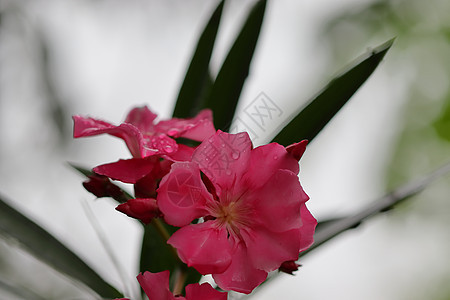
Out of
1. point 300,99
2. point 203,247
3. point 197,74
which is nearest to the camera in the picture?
point 203,247

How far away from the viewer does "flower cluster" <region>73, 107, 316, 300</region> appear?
551 mm

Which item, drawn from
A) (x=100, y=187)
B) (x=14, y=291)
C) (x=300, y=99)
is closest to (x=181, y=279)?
(x=100, y=187)

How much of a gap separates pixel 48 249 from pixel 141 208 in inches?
13.3

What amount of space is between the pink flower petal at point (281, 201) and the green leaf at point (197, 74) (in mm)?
391

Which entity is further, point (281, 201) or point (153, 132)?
point (153, 132)

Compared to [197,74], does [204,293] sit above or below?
below

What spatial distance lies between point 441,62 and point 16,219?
2.65 m

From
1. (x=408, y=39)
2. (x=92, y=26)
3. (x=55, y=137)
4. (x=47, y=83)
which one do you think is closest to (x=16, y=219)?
(x=47, y=83)

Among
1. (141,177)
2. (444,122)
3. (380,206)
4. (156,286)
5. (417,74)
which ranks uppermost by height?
(141,177)

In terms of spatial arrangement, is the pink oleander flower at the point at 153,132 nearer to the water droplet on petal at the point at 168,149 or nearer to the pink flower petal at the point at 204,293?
the water droplet on petal at the point at 168,149

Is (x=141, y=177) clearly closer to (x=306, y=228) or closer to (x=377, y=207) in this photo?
(x=306, y=228)

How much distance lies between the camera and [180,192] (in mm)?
561

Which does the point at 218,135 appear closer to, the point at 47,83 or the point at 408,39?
the point at 47,83

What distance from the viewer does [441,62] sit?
114 inches
